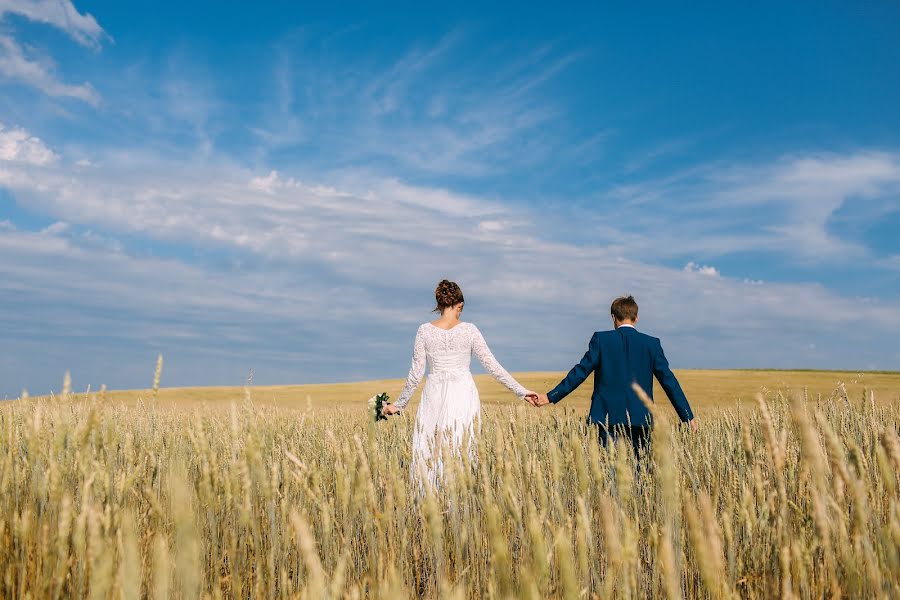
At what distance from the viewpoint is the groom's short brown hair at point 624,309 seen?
6.38 m

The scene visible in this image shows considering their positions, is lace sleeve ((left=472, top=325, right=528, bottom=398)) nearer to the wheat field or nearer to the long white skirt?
the long white skirt

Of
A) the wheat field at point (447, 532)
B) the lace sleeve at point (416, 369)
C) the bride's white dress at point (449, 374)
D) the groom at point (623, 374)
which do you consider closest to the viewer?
the wheat field at point (447, 532)

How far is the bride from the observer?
639 cm

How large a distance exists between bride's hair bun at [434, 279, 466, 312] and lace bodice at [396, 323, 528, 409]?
0.25 metres

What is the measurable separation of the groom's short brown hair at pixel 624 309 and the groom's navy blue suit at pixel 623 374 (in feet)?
0.38

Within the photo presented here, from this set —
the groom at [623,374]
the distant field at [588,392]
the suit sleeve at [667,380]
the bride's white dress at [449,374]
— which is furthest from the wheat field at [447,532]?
the distant field at [588,392]

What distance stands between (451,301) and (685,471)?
118 inches

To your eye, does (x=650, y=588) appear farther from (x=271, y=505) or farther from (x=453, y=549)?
(x=271, y=505)

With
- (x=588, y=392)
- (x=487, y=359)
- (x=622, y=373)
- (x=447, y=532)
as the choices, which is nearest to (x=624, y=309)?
(x=622, y=373)

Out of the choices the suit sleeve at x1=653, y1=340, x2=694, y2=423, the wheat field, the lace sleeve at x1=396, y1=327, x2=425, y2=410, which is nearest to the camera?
the wheat field

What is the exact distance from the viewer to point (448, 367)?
657 centimetres

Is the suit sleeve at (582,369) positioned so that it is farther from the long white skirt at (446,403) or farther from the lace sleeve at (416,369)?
the lace sleeve at (416,369)

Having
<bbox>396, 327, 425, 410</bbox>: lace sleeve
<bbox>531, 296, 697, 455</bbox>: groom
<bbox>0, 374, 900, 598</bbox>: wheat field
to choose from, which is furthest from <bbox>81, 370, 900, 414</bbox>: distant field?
<bbox>0, 374, 900, 598</bbox>: wheat field

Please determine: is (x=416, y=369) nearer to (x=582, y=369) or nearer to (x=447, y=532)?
(x=582, y=369)
